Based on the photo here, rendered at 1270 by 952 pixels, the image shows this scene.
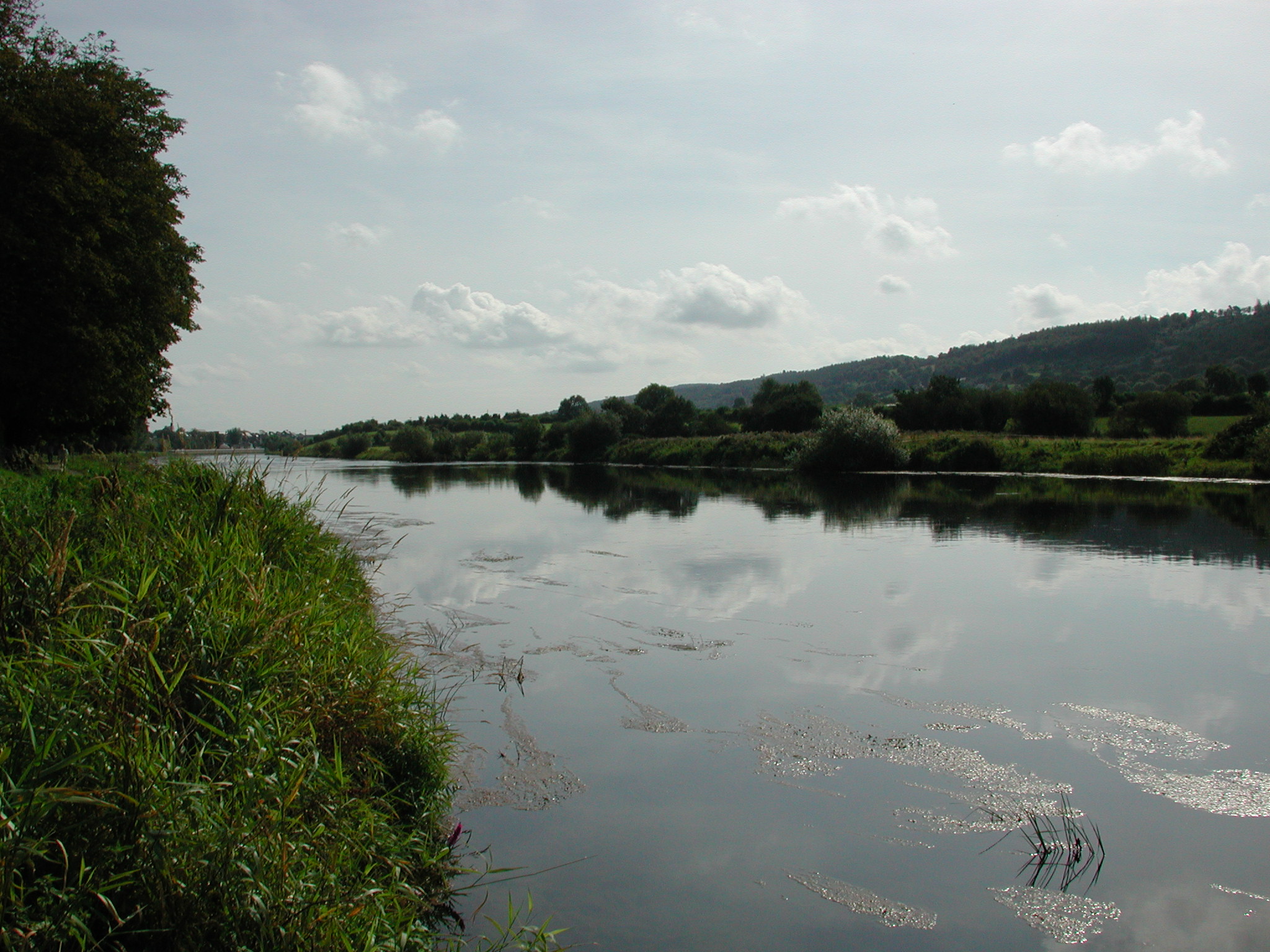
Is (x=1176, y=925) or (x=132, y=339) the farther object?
(x=132, y=339)

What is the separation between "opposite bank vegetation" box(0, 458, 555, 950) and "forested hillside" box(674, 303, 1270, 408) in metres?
102

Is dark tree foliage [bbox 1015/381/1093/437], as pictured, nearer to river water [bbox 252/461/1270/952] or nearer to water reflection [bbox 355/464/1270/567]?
water reflection [bbox 355/464/1270/567]

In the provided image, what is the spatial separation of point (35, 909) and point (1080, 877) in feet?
16.0

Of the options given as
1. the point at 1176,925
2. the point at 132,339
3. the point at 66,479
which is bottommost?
the point at 1176,925

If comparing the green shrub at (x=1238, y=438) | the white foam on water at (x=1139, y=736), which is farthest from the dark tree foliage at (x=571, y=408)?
the white foam on water at (x=1139, y=736)

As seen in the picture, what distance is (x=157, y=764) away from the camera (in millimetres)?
3289

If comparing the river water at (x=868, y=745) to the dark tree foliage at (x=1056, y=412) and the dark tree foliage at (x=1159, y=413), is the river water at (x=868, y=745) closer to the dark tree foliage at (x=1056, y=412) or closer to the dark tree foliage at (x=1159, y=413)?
the dark tree foliage at (x=1056, y=412)

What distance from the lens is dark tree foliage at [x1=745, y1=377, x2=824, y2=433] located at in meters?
67.7

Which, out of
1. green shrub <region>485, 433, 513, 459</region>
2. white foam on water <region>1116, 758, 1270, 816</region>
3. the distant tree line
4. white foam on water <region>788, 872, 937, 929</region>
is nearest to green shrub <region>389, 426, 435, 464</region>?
green shrub <region>485, 433, 513, 459</region>

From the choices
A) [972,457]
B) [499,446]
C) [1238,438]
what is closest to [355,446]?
[499,446]

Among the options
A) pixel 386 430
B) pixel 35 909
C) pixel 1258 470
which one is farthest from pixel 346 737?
pixel 386 430

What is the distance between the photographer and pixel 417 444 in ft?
316

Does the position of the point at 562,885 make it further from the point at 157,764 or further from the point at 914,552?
the point at 914,552

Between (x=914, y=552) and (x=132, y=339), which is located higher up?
(x=132, y=339)
